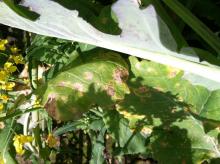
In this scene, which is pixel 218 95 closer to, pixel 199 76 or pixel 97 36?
pixel 199 76

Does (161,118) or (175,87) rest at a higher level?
(175,87)

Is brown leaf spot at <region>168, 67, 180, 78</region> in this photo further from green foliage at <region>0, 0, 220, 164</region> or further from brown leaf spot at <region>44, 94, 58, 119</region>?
brown leaf spot at <region>44, 94, 58, 119</region>

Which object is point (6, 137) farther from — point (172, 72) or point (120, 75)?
point (172, 72)

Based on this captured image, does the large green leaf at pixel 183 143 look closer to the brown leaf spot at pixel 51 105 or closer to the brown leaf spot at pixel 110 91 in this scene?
the brown leaf spot at pixel 110 91

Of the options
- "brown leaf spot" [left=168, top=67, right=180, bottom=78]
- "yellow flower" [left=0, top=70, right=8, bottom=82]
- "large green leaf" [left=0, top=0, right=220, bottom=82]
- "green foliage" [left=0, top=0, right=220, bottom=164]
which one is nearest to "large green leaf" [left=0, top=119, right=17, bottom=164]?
"green foliage" [left=0, top=0, right=220, bottom=164]

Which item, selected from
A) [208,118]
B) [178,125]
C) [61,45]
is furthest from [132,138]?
[61,45]

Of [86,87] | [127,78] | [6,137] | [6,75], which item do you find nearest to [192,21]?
[127,78]

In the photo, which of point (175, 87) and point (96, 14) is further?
point (96, 14)
